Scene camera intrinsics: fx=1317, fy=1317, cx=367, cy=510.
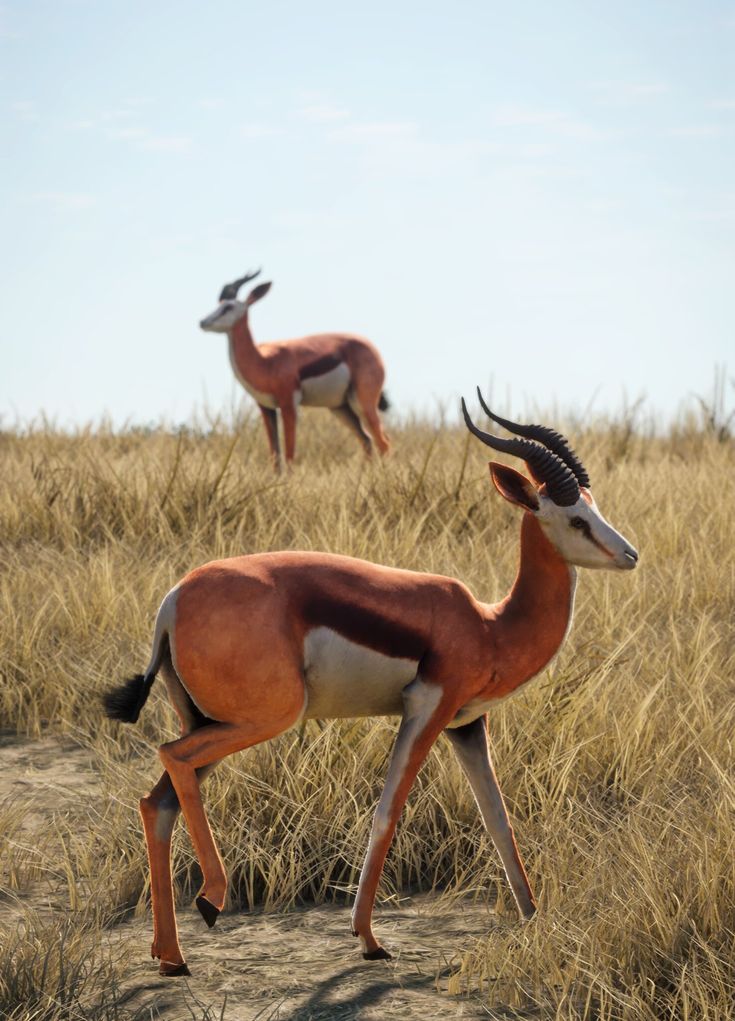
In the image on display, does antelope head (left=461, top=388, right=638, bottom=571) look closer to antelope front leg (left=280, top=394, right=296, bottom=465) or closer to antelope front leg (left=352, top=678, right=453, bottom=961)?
antelope front leg (left=352, top=678, right=453, bottom=961)

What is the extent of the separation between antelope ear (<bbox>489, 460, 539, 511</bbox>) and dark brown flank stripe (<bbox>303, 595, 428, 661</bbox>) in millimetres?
387

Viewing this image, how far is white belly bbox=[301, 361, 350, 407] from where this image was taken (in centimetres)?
1005

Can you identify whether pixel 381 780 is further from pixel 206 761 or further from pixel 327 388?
pixel 327 388

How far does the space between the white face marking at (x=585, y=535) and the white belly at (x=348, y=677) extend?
45 cm

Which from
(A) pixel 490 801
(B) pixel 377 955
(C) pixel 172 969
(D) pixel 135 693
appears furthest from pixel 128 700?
(A) pixel 490 801

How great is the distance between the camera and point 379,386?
10.4m

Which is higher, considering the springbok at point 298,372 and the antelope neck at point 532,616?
the springbok at point 298,372

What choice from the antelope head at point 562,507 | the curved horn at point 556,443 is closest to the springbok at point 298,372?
the curved horn at point 556,443

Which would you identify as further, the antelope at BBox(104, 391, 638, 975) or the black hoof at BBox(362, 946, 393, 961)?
the black hoof at BBox(362, 946, 393, 961)

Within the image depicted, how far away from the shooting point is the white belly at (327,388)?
396 inches

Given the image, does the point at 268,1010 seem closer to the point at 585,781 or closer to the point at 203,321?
the point at 585,781

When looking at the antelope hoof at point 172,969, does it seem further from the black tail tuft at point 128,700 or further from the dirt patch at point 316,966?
the black tail tuft at point 128,700

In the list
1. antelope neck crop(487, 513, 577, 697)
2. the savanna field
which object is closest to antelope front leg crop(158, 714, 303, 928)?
the savanna field

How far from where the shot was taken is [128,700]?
3.01 metres
